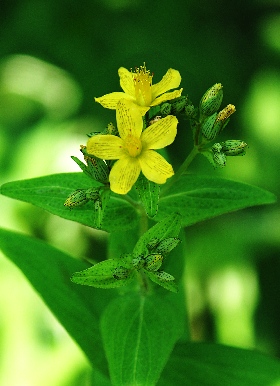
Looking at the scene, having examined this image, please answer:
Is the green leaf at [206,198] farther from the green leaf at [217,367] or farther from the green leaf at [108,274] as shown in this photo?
the green leaf at [217,367]

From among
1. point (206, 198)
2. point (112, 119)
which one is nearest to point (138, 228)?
point (206, 198)

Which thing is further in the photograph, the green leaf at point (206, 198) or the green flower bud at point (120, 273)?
the green leaf at point (206, 198)

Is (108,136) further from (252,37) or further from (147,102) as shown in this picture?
(252,37)

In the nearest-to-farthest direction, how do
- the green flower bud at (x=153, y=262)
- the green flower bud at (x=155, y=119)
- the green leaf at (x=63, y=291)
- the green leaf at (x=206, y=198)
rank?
the green flower bud at (x=153, y=262) → the green flower bud at (x=155, y=119) → the green leaf at (x=206, y=198) → the green leaf at (x=63, y=291)

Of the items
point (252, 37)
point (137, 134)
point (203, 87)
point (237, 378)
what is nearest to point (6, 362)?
point (237, 378)

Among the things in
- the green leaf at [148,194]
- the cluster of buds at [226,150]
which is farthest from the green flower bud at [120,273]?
the cluster of buds at [226,150]

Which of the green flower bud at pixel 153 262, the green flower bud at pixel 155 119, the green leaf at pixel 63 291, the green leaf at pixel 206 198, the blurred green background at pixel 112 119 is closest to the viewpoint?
the green flower bud at pixel 153 262

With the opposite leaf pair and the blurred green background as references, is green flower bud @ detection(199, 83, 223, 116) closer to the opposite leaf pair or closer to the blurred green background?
the opposite leaf pair

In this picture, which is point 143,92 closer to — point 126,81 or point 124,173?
point 126,81
